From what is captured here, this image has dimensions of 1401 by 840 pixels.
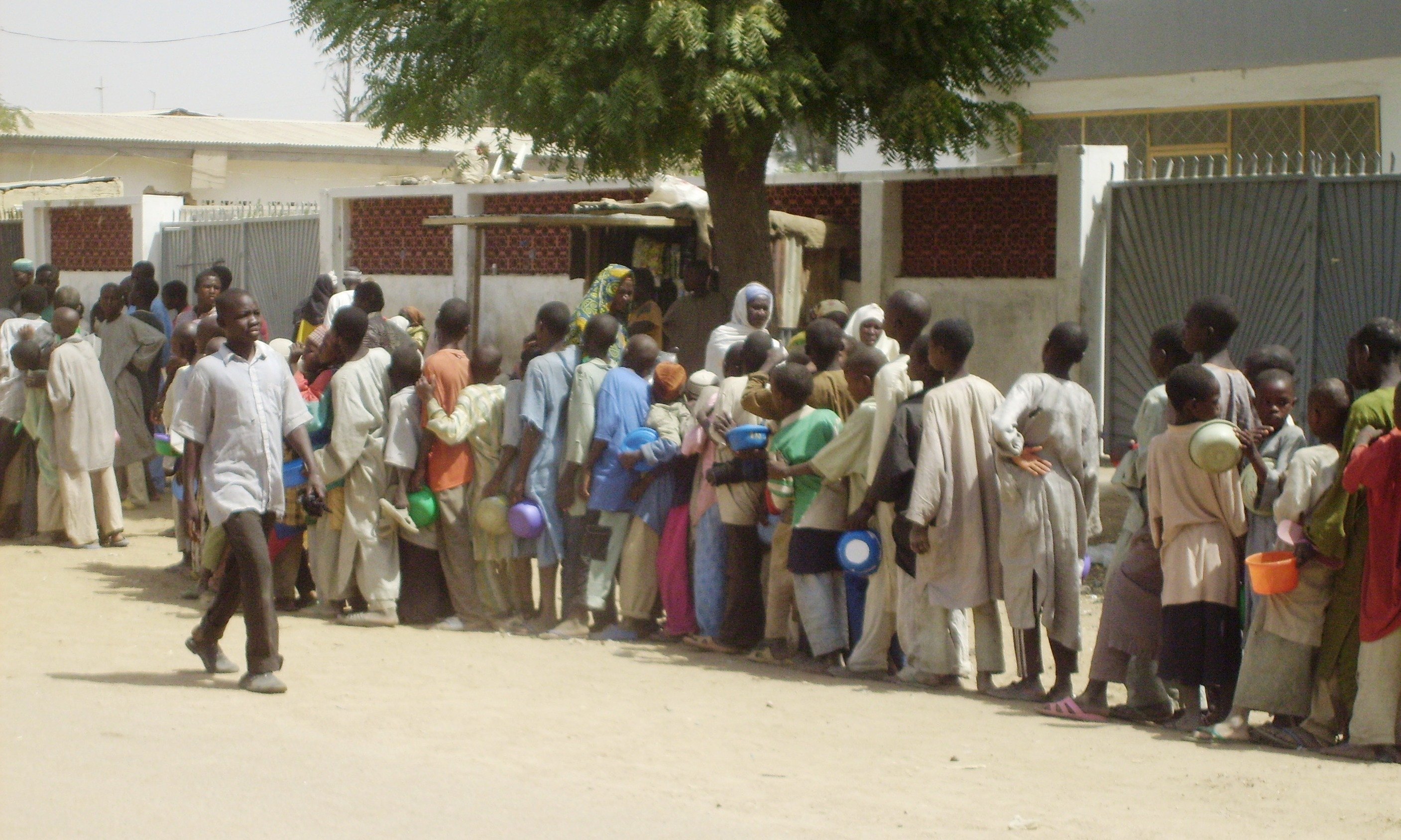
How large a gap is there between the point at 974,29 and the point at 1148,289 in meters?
2.23

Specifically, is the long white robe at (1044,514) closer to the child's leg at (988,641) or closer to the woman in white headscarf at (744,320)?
the child's leg at (988,641)

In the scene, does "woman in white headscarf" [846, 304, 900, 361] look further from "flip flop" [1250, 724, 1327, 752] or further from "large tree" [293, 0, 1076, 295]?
"flip flop" [1250, 724, 1327, 752]

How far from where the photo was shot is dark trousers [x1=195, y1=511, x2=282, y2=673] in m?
6.21

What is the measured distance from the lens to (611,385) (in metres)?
7.59

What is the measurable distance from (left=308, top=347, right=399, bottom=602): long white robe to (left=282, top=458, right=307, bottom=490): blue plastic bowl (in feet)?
0.34

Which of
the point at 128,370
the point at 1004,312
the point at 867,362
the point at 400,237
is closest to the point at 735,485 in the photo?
the point at 867,362

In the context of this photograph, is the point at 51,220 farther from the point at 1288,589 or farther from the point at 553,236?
the point at 1288,589

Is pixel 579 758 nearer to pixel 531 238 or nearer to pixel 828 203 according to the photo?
pixel 828 203

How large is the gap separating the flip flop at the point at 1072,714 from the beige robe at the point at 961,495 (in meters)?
0.53

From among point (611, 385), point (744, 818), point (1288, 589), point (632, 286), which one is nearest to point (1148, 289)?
point (632, 286)

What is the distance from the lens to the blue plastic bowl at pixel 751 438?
7.06m

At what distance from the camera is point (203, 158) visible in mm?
31297

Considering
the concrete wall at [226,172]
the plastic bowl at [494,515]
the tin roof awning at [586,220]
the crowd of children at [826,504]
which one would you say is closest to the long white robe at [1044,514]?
the crowd of children at [826,504]

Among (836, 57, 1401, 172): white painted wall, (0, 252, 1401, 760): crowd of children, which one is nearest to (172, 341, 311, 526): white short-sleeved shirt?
(0, 252, 1401, 760): crowd of children
